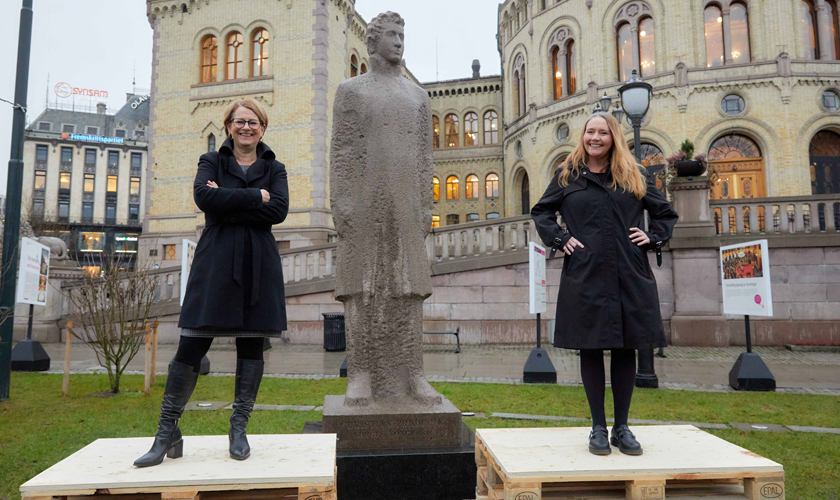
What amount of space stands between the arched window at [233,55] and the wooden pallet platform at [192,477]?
87.3 feet

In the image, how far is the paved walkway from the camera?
9.30m

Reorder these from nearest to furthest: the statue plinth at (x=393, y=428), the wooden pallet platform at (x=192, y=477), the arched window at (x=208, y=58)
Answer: the wooden pallet platform at (x=192, y=477)
the statue plinth at (x=393, y=428)
the arched window at (x=208, y=58)

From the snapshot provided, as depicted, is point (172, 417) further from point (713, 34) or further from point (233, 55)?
point (713, 34)

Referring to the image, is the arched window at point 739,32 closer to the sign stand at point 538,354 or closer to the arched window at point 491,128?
the arched window at point 491,128

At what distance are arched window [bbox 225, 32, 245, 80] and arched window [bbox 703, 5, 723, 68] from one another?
76.3ft

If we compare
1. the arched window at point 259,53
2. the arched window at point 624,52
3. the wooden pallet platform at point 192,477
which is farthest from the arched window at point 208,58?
the wooden pallet platform at point 192,477

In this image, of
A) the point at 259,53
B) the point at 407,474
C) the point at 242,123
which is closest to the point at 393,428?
the point at 407,474

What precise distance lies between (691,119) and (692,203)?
15.6 meters

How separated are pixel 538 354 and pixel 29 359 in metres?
9.50

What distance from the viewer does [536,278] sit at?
32.3 feet

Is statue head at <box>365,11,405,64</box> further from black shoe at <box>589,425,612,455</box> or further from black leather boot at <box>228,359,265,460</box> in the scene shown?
black shoe at <box>589,425,612,455</box>

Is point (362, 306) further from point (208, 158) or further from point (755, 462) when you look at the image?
point (755, 462)

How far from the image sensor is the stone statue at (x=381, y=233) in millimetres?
4594

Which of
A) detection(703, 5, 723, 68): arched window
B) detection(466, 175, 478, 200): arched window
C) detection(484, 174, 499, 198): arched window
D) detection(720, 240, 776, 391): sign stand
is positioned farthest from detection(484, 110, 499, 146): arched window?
detection(720, 240, 776, 391): sign stand
